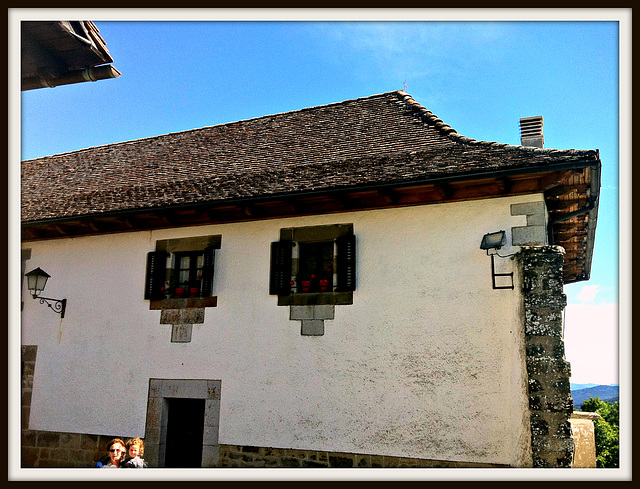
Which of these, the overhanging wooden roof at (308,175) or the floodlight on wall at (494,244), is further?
the overhanging wooden roof at (308,175)

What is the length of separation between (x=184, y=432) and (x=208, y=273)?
7.64ft

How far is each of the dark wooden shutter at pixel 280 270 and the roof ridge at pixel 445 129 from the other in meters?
2.81

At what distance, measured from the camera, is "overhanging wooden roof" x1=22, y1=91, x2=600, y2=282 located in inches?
268

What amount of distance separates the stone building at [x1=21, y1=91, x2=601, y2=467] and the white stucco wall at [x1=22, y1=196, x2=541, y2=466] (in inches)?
0.9

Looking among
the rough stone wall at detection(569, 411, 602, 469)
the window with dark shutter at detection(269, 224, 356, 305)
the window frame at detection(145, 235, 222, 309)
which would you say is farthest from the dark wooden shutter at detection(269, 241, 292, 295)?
the rough stone wall at detection(569, 411, 602, 469)

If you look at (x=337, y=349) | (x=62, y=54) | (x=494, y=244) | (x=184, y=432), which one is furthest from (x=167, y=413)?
(x=62, y=54)

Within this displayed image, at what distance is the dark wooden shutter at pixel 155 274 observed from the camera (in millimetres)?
8414

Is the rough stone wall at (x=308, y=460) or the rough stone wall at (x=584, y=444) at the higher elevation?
the rough stone wall at (x=308, y=460)

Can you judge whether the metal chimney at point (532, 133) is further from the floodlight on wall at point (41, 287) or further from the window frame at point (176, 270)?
the floodlight on wall at point (41, 287)

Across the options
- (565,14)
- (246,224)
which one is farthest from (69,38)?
(246,224)

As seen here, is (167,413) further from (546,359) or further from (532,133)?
(532,133)

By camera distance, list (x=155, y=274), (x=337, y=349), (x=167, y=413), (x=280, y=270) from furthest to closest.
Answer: (x=155, y=274) < (x=167, y=413) < (x=280, y=270) < (x=337, y=349)

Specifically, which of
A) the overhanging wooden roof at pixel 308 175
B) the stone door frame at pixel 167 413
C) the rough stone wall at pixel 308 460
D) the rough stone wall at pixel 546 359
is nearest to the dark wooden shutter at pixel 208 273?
the overhanging wooden roof at pixel 308 175

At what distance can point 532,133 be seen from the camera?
8766 millimetres
